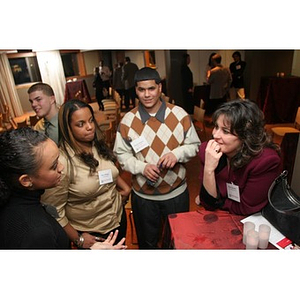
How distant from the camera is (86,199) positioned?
1.27 m

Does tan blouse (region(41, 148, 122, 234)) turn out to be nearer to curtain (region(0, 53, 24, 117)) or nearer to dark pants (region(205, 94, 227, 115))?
curtain (region(0, 53, 24, 117))

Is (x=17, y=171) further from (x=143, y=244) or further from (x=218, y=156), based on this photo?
(x=143, y=244)

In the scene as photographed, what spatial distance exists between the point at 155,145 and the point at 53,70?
193 centimetres

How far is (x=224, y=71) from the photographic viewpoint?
4.73m

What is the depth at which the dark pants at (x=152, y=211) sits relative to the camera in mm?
1596

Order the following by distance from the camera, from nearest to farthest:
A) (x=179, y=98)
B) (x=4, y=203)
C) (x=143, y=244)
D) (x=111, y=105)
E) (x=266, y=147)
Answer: (x=4, y=203) < (x=266, y=147) < (x=143, y=244) < (x=111, y=105) < (x=179, y=98)

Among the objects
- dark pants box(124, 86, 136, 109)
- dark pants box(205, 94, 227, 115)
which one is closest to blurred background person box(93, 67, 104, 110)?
dark pants box(124, 86, 136, 109)

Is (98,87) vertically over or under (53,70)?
under

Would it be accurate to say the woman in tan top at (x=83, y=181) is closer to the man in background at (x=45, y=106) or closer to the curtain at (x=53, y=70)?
the man in background at (x=45, y=106)

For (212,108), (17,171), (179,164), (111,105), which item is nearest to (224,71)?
(212,108)

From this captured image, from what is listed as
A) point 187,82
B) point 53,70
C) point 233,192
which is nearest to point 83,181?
point 233,192

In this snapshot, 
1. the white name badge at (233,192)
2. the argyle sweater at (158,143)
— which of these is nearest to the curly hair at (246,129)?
the white name badge at (233,192)

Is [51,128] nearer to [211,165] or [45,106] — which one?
[45,106]

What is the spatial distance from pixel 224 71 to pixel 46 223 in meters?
4.71
